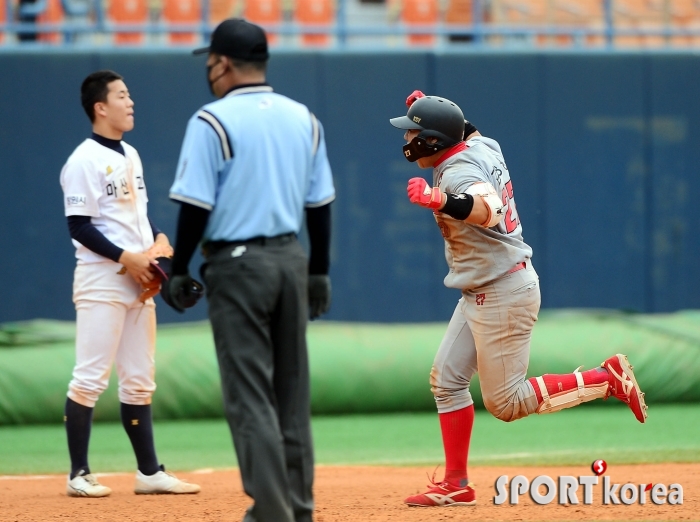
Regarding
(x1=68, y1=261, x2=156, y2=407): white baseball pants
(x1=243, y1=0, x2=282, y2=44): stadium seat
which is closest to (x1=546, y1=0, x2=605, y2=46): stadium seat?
(x1=243, y1=0, x2=282, y2=44): stadium seat

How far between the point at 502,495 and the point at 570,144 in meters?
7.46

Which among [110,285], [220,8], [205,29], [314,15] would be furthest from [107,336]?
[220,8]

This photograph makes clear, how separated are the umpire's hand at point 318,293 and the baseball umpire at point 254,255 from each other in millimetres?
133

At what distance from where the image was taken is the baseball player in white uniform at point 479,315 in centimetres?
493

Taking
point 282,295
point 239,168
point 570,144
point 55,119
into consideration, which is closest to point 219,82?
point 239,168

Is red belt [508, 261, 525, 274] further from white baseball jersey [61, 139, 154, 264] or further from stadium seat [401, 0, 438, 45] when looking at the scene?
stadium seat [401, 0, 438, 45]

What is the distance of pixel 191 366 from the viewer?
8.72 metres

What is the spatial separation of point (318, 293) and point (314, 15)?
392 inches

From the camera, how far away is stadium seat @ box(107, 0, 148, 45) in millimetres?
12867

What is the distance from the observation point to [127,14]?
12922 mm

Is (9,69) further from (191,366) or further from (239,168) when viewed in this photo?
(239,168)

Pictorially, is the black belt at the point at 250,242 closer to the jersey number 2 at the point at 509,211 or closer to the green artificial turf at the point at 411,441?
the jersey number 2 at the point at 509,211

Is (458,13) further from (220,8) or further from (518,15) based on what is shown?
(220,8)

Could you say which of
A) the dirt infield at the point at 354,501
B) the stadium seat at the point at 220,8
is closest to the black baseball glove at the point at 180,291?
the dirt infield at the point at 354,501
